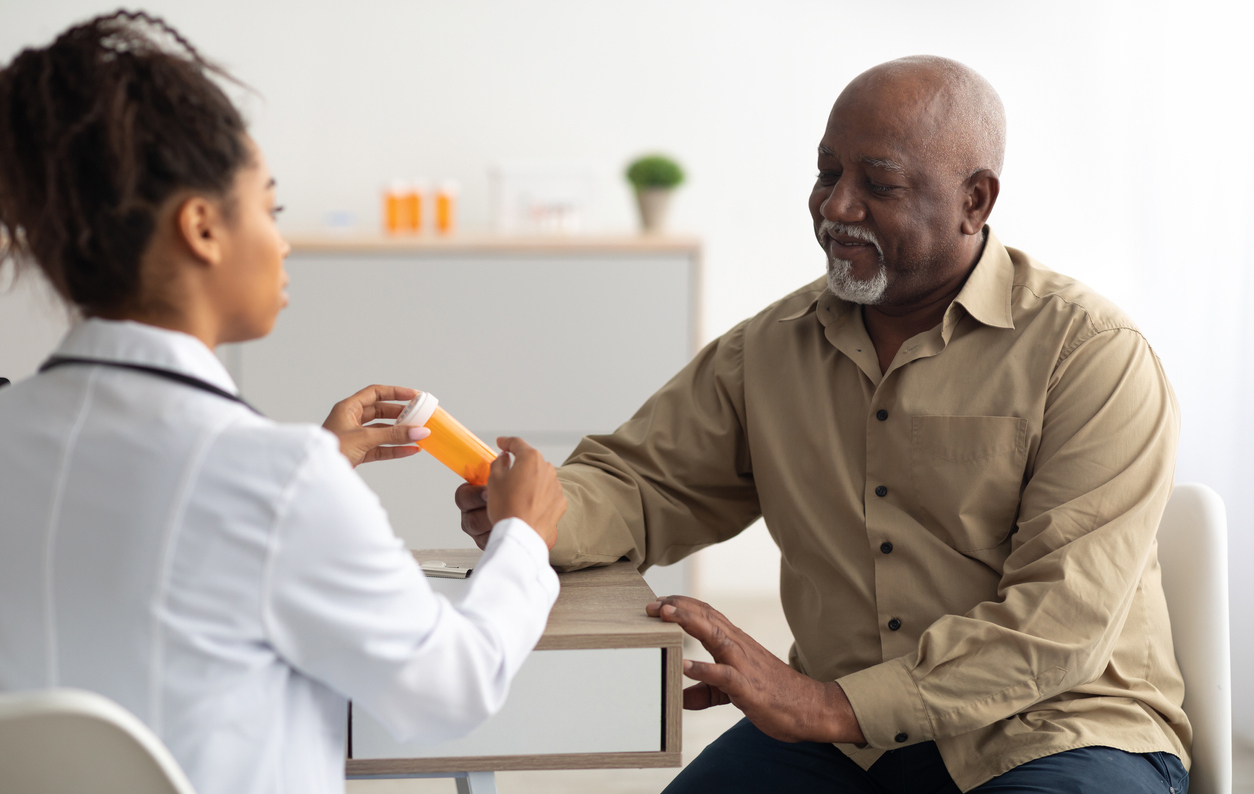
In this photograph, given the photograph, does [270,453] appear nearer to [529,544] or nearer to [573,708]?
[529,544]

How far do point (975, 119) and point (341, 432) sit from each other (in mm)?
916

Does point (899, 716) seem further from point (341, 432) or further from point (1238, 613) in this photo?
point (1238, 613)

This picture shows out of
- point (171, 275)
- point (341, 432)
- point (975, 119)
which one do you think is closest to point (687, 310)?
point (975, 119)

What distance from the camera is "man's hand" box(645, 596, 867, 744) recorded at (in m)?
1.19

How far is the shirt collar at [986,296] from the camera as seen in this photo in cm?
142

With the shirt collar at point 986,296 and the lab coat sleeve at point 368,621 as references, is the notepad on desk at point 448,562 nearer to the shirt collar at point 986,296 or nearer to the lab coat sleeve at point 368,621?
the lab coat sleeve at point 368,621

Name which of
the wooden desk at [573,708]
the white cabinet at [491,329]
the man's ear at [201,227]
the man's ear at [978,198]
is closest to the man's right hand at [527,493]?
the wooden desk at [573,708]

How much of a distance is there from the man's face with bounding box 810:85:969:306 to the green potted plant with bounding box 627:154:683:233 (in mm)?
1901

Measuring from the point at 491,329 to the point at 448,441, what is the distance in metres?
2.04

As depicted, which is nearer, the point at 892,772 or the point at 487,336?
the point at 892,772

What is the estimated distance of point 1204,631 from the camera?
52.6 inches

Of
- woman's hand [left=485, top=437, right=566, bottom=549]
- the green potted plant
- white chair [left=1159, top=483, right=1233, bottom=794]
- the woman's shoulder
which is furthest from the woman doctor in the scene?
the green potted plant

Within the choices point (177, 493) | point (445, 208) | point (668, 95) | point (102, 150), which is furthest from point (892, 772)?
point (668, 95)

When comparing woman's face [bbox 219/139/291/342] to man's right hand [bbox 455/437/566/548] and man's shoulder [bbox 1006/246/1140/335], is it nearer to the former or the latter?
man's right hand [bbox 455/437/566/548]
